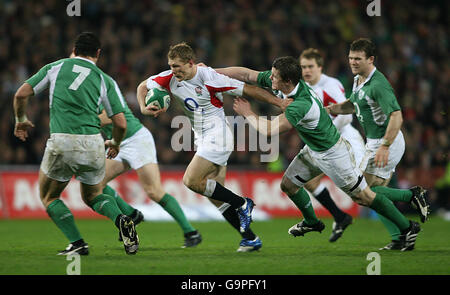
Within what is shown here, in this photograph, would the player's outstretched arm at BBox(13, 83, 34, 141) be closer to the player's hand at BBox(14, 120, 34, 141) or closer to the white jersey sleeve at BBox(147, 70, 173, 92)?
the player's hand at BBox(14, 120, 34, 141)

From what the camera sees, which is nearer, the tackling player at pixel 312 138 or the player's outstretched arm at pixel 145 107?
the tackling player at pixel 312 138

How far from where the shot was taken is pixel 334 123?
369 inches

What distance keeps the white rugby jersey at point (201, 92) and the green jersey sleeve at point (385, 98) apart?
164 cm

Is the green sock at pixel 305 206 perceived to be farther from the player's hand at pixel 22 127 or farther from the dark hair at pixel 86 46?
the player's hand at pixel 22 127

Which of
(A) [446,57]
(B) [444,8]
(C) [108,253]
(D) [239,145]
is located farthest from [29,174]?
(B) [444,8]

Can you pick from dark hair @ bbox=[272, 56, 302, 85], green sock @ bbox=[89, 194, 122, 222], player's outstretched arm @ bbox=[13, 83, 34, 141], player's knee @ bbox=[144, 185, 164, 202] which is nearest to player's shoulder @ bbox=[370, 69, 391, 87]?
dark hair @ bbox=[272, 56, 302, 85]

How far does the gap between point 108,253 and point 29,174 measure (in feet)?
24.7

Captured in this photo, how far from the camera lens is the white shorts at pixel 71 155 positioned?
22.5ft

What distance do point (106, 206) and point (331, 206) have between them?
11.1 feet

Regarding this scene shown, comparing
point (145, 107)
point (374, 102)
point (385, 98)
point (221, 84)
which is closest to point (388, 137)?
point (385, 98)

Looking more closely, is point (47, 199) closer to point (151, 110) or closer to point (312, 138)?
point (151, 110)

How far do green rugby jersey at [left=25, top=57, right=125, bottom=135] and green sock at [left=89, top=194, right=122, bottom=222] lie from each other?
2.72 feet

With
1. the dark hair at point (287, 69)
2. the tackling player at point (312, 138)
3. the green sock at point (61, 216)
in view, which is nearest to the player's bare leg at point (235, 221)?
the tackling player at point (312, 138)
